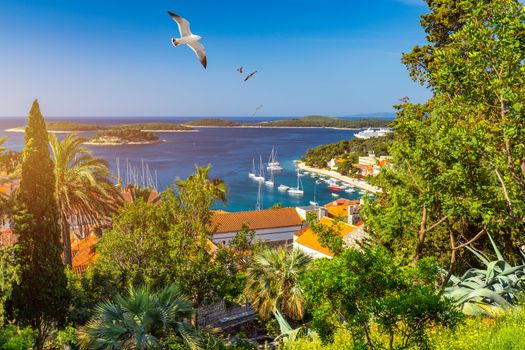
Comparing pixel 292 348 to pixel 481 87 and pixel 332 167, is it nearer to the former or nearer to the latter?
pixel 481 87

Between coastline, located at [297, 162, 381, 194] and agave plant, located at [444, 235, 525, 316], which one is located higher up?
agave plant, located at [444, 235, 525, 316]

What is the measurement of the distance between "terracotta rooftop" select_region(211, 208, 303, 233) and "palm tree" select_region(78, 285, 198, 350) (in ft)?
92.4

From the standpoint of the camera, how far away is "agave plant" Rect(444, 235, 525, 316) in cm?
864

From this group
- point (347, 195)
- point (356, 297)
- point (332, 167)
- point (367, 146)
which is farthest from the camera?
point (367, 146)

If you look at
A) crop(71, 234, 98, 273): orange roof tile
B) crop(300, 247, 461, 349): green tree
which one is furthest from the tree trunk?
crop(300, 247, 461, 349): green tree

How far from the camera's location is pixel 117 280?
1240 cm

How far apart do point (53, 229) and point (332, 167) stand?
336 ft

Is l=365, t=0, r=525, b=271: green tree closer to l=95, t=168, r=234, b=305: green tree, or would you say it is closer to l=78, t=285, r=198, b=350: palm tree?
l=78, t=285, r=198, b=350: palm tree

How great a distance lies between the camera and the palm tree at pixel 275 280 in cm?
1439

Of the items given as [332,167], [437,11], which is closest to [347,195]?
[332,167]

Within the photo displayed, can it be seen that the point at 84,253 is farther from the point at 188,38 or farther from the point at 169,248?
the point at 188,38

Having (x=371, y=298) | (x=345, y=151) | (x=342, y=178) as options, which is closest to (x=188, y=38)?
(x=371, y=298)

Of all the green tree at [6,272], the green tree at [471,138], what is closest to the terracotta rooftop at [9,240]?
the green tree at [6,272]

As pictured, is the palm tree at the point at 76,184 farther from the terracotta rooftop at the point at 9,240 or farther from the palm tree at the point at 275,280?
the palm tree at the point at 275,280
